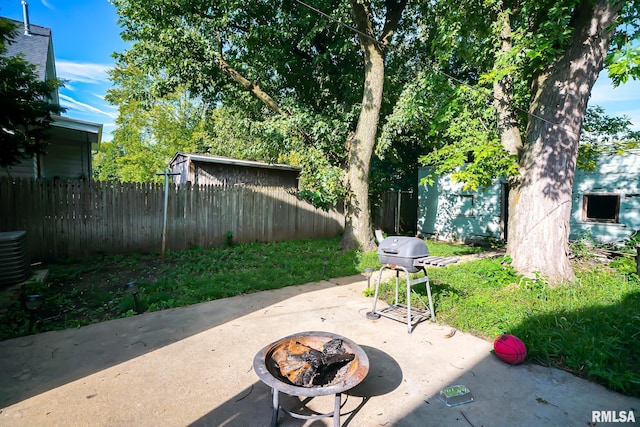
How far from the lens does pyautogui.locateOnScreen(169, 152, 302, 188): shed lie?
12.2 meters

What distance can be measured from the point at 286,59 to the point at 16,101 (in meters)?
6.54

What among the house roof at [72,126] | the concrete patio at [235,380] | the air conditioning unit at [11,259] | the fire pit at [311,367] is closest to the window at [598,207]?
the concrete patio at [235,380]

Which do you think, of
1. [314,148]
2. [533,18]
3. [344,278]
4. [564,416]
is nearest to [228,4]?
[314,148]

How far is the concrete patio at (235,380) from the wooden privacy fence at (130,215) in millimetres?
3581

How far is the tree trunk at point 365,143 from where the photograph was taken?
7.56m

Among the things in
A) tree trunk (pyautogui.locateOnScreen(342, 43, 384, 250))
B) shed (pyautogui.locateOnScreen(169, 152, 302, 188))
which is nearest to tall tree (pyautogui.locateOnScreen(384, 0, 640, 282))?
tree trunk (pyautogui.locateOnScreen(342, 43, 384, 250))

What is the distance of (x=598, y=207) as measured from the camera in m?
8.62

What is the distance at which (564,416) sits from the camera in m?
Result: 2.07

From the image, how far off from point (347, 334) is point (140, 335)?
2.32 meters

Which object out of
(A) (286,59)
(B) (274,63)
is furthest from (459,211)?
(B) (274,63)

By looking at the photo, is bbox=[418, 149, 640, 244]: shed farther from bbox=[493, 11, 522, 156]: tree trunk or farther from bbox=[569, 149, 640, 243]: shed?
bbox=[493, 11, 522, 156]: tree trunk

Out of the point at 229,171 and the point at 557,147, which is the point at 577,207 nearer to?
the point at 557,147

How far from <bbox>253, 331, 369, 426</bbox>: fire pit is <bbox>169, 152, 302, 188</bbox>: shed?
10.2m

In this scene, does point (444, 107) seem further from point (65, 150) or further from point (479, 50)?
point (65, 150)
